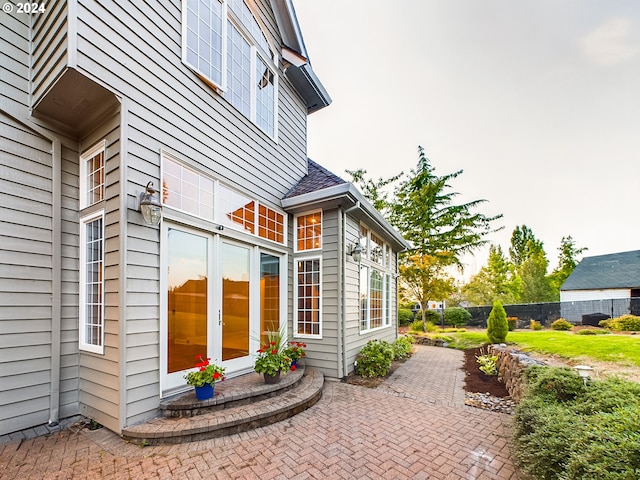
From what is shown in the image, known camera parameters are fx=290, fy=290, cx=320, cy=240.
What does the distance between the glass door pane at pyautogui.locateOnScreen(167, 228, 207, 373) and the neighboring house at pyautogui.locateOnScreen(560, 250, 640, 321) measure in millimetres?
20504

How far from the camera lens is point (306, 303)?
233 inches

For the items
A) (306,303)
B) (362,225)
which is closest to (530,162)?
(362,225)

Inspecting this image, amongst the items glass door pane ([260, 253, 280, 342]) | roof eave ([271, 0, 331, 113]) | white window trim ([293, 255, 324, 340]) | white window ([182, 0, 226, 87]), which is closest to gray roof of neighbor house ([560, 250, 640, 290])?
white window trim ([293, 255, 324, 340])

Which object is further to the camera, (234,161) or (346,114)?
(346,114)

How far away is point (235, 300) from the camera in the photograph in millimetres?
4672

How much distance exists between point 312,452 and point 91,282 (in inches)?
129

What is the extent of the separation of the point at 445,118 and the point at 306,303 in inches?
362

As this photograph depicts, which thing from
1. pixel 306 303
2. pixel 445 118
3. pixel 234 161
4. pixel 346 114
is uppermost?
pixel 346 114

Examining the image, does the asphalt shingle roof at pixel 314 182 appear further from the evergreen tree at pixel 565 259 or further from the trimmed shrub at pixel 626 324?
the evergreen tree at pixel 565 259

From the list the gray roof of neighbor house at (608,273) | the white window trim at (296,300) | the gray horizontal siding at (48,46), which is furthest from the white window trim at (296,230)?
the gray roof of neighbor house at (608,273)

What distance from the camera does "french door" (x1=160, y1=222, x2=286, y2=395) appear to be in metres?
3.63

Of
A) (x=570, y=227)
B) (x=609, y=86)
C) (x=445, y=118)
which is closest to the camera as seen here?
(x=609, y=86)

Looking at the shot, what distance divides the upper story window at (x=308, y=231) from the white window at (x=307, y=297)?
287 mm

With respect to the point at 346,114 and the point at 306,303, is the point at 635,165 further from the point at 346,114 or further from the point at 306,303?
the point at 306,303
